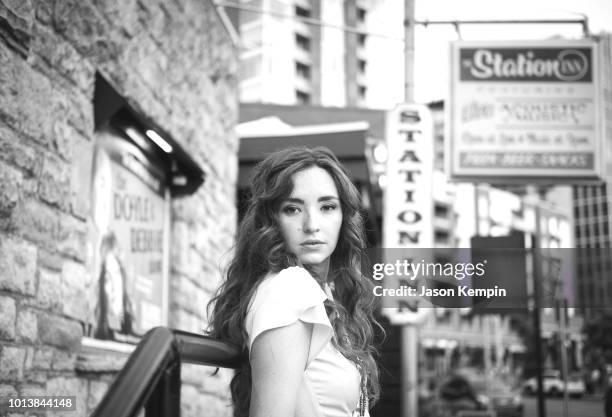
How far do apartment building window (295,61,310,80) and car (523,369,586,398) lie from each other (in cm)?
2794

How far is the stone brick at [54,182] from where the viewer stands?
9.30 feet

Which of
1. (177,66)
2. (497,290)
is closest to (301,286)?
(497,290)

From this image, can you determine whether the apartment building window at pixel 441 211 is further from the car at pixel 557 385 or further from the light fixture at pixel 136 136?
the light fixture at pixel 136 136

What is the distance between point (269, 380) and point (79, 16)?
2341 mm

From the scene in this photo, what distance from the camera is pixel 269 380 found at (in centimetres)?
141

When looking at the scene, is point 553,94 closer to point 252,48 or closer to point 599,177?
point 599,177

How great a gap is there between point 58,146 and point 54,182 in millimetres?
150

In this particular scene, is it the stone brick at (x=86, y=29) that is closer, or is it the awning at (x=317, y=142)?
the stone brick at (x=86, y=29)

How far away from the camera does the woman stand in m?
1.44

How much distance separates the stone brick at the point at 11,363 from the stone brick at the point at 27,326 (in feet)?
0.16

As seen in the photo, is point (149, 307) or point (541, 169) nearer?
point (149, 307)

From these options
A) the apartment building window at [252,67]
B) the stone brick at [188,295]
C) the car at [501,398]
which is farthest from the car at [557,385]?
the apartment building window at [252,67]

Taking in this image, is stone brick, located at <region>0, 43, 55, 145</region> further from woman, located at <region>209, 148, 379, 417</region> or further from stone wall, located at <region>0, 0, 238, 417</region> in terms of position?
woman, located at <region>209, 148, 379, 417</region>

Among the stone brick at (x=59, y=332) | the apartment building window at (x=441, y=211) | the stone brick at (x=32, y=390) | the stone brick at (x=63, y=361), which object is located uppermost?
the apartment building window at (x=441, y=211)
